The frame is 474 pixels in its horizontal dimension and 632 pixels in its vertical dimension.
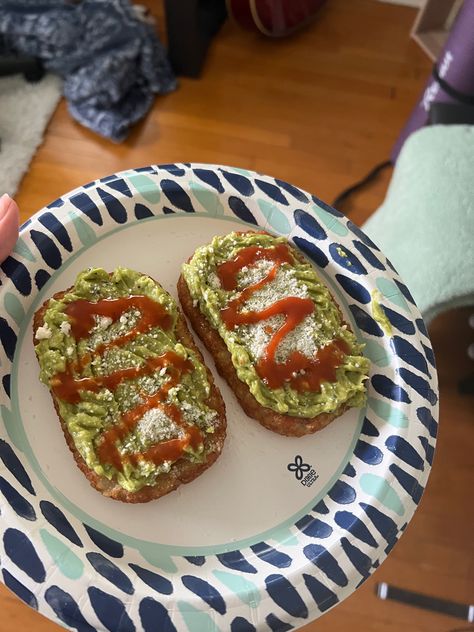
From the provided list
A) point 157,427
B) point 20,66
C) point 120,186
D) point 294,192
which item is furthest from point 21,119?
point 157,427

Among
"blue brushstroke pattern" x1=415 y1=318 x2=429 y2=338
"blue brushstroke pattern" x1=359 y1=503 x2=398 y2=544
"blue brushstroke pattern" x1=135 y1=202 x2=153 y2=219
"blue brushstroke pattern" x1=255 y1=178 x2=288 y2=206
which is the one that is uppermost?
"blue brushstroke pattern" x1=255 y1=178 x2=288 y2=206

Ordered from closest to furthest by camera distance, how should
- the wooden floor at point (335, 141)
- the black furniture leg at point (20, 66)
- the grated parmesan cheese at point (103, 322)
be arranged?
the grated parmesan cheese at point (103, 322) < the wooden floor at point (335, 141) < the black furniture leg at point (20, 66)

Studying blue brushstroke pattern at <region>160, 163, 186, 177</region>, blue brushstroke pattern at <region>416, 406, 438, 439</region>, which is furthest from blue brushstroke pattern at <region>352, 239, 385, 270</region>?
blue brushstroke pattern at <region>160, 163, 186, 177</region>

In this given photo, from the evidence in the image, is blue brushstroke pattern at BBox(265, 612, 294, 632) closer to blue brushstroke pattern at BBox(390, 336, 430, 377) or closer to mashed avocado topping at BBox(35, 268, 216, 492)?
mashed avocado topping at BBox(35, 268, 216, 492)

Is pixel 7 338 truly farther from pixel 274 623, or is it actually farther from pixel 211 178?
pixel 274 623

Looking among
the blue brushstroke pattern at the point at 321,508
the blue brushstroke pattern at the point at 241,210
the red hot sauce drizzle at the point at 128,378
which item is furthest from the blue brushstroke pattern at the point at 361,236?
the blue brushstroke pattern at the point at 321,508

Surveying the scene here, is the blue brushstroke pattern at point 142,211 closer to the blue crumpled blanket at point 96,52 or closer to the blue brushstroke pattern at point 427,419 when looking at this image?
the blue brushstroke pattern at point 427,419
